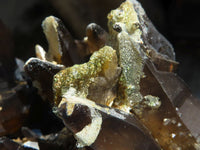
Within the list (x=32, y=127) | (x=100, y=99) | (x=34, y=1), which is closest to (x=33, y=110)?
(x=32, y=127)

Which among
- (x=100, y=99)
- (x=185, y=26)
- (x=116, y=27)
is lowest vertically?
(x=185, y=26)

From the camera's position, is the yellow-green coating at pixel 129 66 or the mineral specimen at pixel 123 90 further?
the yellow-green coating at pixel 129 66

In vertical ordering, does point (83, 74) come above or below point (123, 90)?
above

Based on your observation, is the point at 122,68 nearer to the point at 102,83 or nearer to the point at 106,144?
the point at 102,83

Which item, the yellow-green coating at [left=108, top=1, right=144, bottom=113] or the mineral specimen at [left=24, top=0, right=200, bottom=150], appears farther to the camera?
the yellow-green coating at [left=108, top=1, right=144, bottom=113]
